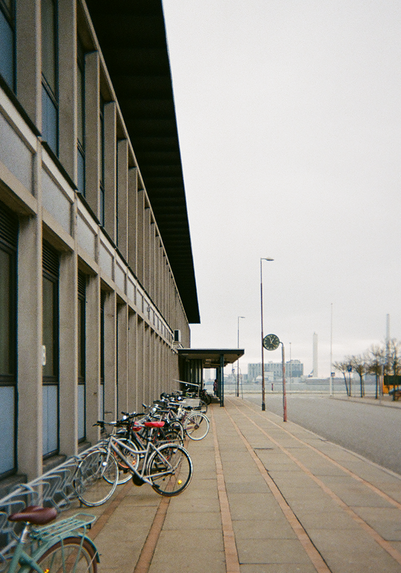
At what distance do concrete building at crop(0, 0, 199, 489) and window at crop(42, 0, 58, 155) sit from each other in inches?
1.3

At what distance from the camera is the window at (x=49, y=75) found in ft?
27.0

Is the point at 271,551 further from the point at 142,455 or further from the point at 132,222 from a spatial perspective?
the point at 132,222

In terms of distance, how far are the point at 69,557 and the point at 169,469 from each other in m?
4.64

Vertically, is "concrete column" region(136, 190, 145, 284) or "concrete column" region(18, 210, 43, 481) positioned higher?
"concrete column" region(136, 190, 145, 284)

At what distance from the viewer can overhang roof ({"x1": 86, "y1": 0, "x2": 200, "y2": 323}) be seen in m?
11.2

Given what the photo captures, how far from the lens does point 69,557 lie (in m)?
3.74

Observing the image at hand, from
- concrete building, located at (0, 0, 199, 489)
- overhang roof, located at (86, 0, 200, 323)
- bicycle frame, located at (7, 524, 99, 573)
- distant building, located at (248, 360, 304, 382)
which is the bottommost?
distant building, located at (248, 360, 304, 382)

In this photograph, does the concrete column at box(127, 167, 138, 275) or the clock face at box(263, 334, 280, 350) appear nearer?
the concrete column at box(127, 167, 138, 275)

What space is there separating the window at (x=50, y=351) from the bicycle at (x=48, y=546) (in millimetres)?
4225

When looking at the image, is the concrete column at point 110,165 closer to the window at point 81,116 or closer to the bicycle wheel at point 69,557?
the window at point 81,116

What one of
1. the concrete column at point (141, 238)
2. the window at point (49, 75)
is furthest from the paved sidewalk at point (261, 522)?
the concrete column at point (141, 238)

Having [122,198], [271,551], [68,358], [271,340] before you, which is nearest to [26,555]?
[271,551]

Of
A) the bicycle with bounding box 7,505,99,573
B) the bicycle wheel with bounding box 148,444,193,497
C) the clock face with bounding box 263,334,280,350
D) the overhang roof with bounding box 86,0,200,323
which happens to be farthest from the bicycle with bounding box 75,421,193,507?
the clock face with bounding box 263,334,280,350

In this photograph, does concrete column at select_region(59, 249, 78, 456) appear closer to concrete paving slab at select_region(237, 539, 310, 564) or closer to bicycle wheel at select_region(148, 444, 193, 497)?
bicycle wheel at select_region(148, 444, 193, 497)
